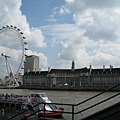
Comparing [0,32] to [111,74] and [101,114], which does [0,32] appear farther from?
[111,74]

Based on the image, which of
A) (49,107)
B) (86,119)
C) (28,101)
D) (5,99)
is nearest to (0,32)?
(5,99)

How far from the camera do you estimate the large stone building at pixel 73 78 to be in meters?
143

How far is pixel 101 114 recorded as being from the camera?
6688 mm

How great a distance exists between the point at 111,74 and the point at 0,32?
94431mm

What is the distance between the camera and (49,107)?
25.7 meters

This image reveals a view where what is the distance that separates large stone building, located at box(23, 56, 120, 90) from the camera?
14338 centimetres

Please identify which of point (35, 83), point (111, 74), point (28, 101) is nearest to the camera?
point (28, 101)

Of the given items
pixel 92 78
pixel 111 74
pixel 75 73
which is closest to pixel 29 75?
pixel 75 73

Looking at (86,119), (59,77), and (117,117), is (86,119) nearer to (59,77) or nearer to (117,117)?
(117,117)

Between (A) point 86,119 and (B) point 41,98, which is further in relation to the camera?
(B) point 41,98

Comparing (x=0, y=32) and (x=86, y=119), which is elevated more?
(x=0, y=32)

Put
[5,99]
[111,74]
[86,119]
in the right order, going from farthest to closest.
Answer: [111,74]
[5,99]
[86,119]

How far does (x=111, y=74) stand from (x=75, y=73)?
2595 cm

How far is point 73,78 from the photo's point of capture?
527 ft
